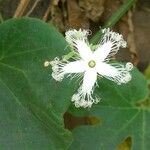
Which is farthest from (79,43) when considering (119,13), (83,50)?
(119,13)

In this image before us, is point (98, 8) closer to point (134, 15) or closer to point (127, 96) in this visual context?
point (134, 15)

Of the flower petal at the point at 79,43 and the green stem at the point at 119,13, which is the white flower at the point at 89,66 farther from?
the green stem at the point at 119,13

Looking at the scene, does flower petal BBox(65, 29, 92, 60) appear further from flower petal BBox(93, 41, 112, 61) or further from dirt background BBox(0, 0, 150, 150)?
dirt background BBox(0, 0, 150, 150)

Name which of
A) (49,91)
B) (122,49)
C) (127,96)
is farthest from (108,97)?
(122,49)

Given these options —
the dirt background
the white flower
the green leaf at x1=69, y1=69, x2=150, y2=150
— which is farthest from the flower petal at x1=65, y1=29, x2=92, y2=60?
the dirt background

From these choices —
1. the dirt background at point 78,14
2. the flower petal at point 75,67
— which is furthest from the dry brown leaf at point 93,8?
the flower petal at point 75,67

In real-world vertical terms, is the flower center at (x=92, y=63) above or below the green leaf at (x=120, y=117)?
above

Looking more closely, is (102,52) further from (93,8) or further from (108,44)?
(93,8)
